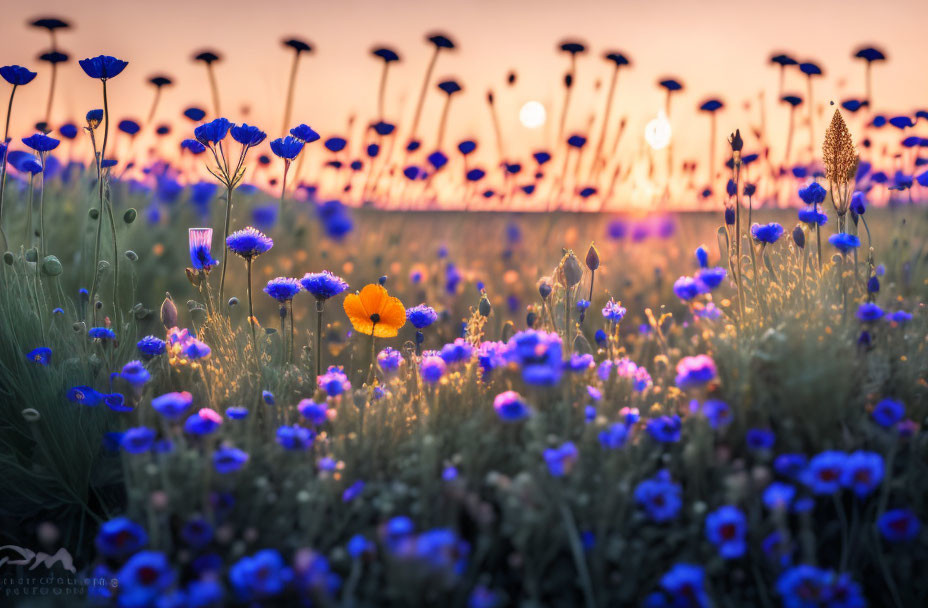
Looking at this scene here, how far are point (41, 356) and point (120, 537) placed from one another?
998mm

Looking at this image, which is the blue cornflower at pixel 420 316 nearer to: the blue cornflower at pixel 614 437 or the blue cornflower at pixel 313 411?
the blue cornflower at pixel 313 411

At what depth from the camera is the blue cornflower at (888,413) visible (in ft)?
5.45

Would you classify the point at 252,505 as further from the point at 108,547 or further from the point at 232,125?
the point at 232,125

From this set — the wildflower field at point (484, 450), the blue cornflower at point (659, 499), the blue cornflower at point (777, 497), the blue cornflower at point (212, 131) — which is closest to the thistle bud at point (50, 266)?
the wildflower field at point (484, 450)

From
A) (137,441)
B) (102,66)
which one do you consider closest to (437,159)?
(102,66)

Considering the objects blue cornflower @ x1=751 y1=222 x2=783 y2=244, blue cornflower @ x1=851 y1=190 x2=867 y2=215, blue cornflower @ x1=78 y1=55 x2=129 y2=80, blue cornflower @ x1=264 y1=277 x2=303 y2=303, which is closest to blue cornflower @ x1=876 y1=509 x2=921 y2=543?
blue cornflower @ x1=751 y1=222 x2=783 y2=244

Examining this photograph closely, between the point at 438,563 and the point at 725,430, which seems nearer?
the point at 438,563

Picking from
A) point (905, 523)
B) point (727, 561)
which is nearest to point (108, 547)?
point (727, 561)

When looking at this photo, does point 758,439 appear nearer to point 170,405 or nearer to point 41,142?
point 170,405

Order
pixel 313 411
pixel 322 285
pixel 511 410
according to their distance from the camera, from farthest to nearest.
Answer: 1. pixel 322 285
2. pixel 313 411
3. pixel 511 410

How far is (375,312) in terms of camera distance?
2.47 m

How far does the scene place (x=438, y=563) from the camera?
132 centimetres

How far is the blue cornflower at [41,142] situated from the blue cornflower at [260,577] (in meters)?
1.89

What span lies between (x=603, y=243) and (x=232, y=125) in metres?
3.87
